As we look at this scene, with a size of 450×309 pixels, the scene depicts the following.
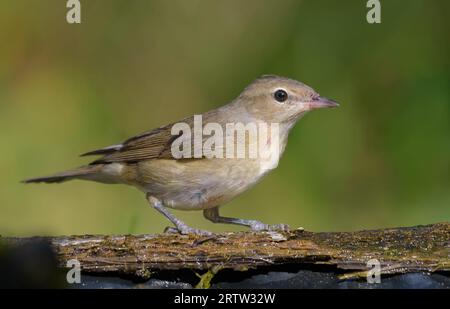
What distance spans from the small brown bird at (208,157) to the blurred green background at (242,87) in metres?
1.12

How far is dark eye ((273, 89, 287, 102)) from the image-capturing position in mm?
5266

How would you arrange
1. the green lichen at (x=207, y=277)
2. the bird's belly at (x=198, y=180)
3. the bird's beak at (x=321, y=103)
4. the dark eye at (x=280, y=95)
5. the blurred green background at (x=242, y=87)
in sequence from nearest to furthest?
the green lichen at (x=207, y=277), the bird's belly at (x=198, y=180), the bird's beak at (x=321, y=103), the dark eye at (x=280, y=95), the blurred green background at (x=242, y=87)

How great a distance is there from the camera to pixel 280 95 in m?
5.29

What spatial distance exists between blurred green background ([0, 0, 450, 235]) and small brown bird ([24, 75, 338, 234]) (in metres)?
1.12

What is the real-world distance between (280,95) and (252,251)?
1.65 meters

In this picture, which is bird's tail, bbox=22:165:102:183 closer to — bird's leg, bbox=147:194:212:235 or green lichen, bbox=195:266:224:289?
bird's leg, bbox=147:194:212:235

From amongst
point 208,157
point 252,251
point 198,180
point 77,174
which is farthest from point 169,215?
point 252,251

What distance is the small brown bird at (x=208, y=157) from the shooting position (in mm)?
4926

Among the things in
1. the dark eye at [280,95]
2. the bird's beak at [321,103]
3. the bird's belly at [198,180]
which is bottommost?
the bird's belly at [198,180]

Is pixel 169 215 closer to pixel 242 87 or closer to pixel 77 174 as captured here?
pixel 77 174

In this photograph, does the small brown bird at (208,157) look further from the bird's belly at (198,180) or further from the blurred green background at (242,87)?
the blurred green background at (242,87)

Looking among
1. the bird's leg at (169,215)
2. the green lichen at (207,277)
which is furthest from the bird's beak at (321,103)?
the green lichen at (207,277)

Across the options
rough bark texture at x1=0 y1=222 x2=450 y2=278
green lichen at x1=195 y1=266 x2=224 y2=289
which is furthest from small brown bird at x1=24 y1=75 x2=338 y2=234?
green lichen at x1=195 y1=266 x2=224 y2=289
